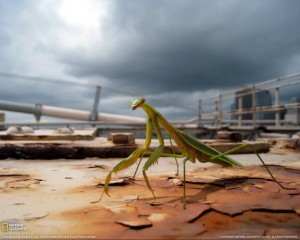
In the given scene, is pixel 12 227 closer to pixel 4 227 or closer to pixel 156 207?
pixel 4 227

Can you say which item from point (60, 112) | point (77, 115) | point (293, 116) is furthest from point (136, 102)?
point (60, 112)

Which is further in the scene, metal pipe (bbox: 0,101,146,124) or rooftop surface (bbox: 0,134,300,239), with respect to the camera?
metal pipe (bbox: 0,101,146,124)

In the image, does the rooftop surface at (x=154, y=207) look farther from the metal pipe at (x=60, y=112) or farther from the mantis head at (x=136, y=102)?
the metal pipe at (x=60, y=112)

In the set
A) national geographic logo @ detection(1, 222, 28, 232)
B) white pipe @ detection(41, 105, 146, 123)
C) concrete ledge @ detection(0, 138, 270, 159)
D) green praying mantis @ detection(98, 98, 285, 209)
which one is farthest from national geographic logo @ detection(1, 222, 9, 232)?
white pipe @ detection(41, 105, 146, 123)

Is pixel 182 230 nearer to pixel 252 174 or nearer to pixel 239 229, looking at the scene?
pixel 239 229

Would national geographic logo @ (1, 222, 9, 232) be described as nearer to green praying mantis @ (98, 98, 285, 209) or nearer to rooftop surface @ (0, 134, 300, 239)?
rooftop surface @ (0, 134, 300, 239)

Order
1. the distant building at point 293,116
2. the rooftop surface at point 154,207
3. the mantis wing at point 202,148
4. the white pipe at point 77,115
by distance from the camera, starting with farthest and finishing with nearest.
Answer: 1. the white pipe at point 77,115
2. the distant building at point 293,116
3. the mantis wing at point 202,148
4. the rooftop surface at point 154,207

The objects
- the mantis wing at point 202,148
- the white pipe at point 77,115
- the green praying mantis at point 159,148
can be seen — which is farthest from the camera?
the white pipe at point 77,115

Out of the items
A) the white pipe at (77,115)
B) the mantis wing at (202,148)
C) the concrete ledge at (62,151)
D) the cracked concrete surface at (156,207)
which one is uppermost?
the white pipe at (77,115)

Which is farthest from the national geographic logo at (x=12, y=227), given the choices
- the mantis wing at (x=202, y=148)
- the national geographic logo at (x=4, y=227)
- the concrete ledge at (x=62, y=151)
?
the concrete ledge at (x=62, y=151)
